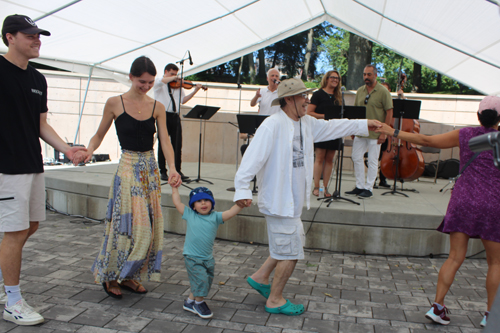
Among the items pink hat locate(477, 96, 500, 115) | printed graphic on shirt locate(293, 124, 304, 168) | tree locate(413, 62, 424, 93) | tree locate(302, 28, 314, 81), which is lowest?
printed graphic on shirt locate(293, 124, 304, 168)

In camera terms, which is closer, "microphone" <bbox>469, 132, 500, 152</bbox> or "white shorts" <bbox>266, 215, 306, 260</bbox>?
"microphone" <bbox>469, 132, 500, 152</bbox>

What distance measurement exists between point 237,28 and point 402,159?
217 inches

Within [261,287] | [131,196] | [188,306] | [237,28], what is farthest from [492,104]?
[237,28]

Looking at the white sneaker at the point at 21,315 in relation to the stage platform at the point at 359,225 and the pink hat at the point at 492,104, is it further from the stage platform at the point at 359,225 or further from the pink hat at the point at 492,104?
the pink hat at the point at 492,104

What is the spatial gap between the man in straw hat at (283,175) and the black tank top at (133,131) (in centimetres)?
97

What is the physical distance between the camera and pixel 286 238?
3.50 meters

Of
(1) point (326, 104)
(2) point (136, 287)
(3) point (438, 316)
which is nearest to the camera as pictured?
(3) point (438, 316)

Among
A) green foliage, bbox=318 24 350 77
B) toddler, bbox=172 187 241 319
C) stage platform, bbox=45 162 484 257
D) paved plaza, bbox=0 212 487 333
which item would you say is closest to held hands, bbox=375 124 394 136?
toddler, bbox=172 187 241 319

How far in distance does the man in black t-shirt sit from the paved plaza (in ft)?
1.35

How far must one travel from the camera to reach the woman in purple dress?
10.7 ft

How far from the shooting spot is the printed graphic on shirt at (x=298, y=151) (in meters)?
3.54

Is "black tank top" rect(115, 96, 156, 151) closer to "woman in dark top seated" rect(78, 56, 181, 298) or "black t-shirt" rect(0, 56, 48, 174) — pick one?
"woman in dark top seated" rect(78, 56, 181, 298)

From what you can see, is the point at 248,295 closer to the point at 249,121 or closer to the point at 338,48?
the point at 249,121

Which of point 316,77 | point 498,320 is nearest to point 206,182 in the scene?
point 498,320
